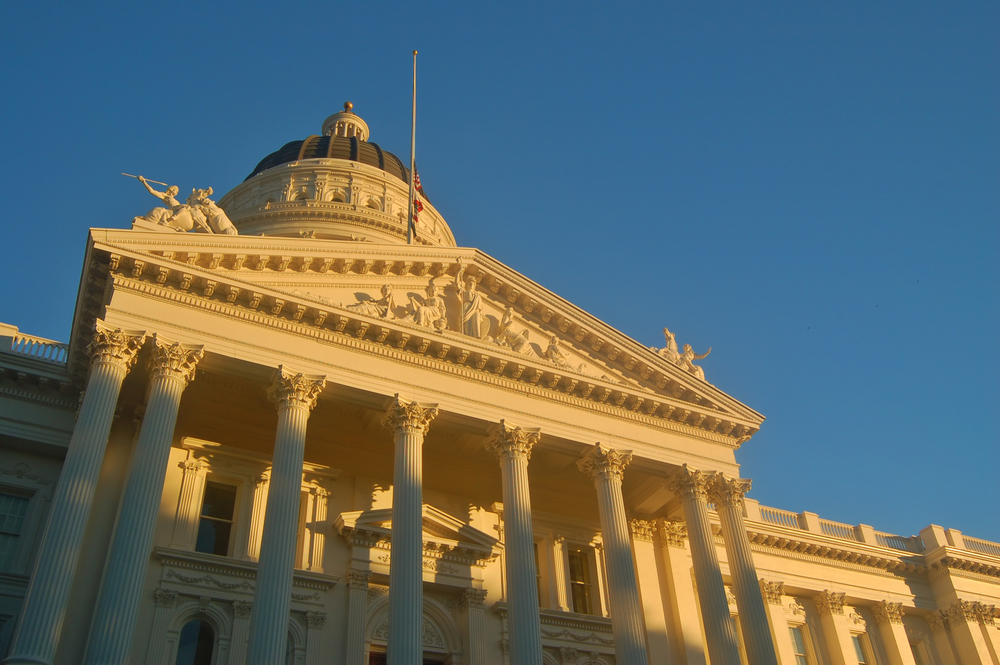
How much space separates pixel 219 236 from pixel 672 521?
16.6 m

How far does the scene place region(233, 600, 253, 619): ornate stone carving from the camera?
21625 millimetres

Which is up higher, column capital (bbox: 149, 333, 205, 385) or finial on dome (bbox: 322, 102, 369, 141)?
finial on dome (bbox: 322, 102, 369, 141)

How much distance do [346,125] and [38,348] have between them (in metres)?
39.5

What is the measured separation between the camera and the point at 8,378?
Answer: 2292 cm

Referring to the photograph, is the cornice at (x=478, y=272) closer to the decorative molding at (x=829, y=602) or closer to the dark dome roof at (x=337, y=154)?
the decorative molding at (x=829, y=602)

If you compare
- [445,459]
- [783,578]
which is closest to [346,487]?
[445,459]

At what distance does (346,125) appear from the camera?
60812 millimetres

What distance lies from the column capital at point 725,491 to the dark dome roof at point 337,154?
105ft

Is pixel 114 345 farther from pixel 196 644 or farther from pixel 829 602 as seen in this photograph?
pixel 829 602

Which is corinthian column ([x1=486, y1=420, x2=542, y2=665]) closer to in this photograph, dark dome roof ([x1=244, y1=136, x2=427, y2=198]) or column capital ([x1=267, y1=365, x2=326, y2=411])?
column capital ([x1=267, y1=365, x2=326, y2=411])

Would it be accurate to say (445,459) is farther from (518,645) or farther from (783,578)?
(783,578)

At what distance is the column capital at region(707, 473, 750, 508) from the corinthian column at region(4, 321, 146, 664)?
1624 centimetres

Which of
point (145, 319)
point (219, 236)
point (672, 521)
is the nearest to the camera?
point (145, 319)

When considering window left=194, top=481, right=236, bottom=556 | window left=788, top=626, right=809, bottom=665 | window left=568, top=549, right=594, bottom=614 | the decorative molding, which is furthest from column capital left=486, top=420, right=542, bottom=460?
the decorative molding
